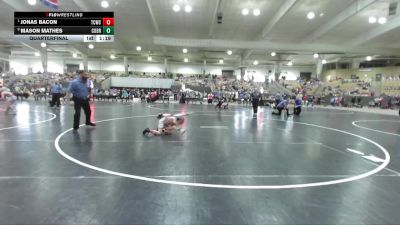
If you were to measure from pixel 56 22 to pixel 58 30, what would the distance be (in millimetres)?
289

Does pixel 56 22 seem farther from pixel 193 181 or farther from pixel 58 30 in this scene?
pixel 193 181

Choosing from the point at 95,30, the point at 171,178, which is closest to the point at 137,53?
the point at 95,30

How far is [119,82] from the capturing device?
132 ft

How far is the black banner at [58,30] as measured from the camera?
412 inches

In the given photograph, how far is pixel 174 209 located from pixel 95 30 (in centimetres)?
947

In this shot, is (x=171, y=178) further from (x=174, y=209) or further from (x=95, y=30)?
(x=95, y=30)

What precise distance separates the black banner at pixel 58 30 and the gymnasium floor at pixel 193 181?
15.9 feet

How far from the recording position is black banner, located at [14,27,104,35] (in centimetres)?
1045
